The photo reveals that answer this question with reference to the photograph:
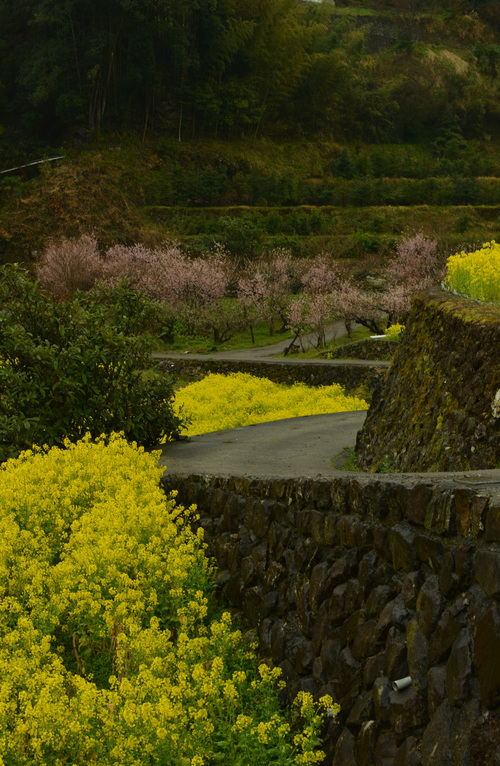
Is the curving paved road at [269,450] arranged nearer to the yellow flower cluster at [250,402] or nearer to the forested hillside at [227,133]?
the yellow flower cluster at [250,402]

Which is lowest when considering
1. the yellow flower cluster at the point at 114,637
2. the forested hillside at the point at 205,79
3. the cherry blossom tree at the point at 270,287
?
the cherry blossom tree at the point at 270,287

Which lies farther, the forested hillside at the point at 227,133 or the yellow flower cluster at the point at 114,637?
the forested hillside at the point at 227,133

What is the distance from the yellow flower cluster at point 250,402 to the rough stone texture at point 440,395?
258 inches

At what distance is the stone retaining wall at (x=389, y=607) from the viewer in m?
3.32

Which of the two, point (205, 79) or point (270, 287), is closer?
point (270, 287)

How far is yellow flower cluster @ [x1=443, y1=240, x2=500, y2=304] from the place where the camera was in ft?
27.6

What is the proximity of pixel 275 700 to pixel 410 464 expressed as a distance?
3169 mm

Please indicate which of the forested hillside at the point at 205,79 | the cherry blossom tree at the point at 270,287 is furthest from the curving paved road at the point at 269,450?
the forested hillside at the point at 205,79

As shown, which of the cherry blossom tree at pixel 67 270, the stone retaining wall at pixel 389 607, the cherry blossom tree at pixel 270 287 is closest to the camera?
the stone retaining wall at pixel 389 607

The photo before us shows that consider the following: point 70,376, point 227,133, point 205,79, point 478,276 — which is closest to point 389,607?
point 478,276

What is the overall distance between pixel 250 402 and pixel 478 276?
11.3 meters

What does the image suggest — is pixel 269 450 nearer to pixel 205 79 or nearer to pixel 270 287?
pixel 270 287

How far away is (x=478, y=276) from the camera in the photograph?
28.0 ft

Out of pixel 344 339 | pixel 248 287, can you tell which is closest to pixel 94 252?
pixel 248 287
